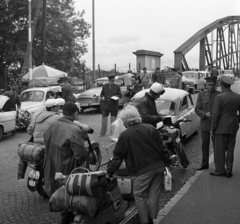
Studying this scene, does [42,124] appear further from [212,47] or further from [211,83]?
[212,47]

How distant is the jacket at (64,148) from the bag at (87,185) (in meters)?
0.85

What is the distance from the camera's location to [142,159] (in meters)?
4.38

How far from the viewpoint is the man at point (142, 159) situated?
436 cm

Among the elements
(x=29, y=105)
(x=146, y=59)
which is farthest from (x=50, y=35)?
(x=29, y=105)

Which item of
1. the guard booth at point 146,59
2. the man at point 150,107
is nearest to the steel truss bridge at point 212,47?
the guard booth at point 146,59

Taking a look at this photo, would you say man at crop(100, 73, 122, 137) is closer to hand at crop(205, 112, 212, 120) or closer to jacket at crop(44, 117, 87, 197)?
hand at crop(205, 112, 212, 120)

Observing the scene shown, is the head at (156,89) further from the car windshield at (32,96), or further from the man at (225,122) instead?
the car windshield at (32,96)

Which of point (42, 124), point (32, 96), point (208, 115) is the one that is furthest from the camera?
point (32, 96)

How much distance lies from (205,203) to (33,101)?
380 inches

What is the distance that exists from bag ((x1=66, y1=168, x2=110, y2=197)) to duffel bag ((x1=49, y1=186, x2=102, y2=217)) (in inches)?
2.1

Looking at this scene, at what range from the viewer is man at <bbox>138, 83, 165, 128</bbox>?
673 centimetres

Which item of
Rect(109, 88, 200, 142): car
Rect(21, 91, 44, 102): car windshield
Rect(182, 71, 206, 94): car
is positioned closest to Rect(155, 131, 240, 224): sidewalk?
Rect(109, 88, 200, 142): car

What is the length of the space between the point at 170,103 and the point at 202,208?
14.6 feet

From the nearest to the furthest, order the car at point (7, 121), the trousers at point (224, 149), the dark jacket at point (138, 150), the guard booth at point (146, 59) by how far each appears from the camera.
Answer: the dark jacket at point (138, 150) → the trousers at point (224, 149) → the car at point (7, 121) → the guard booth at point (146, 59)
